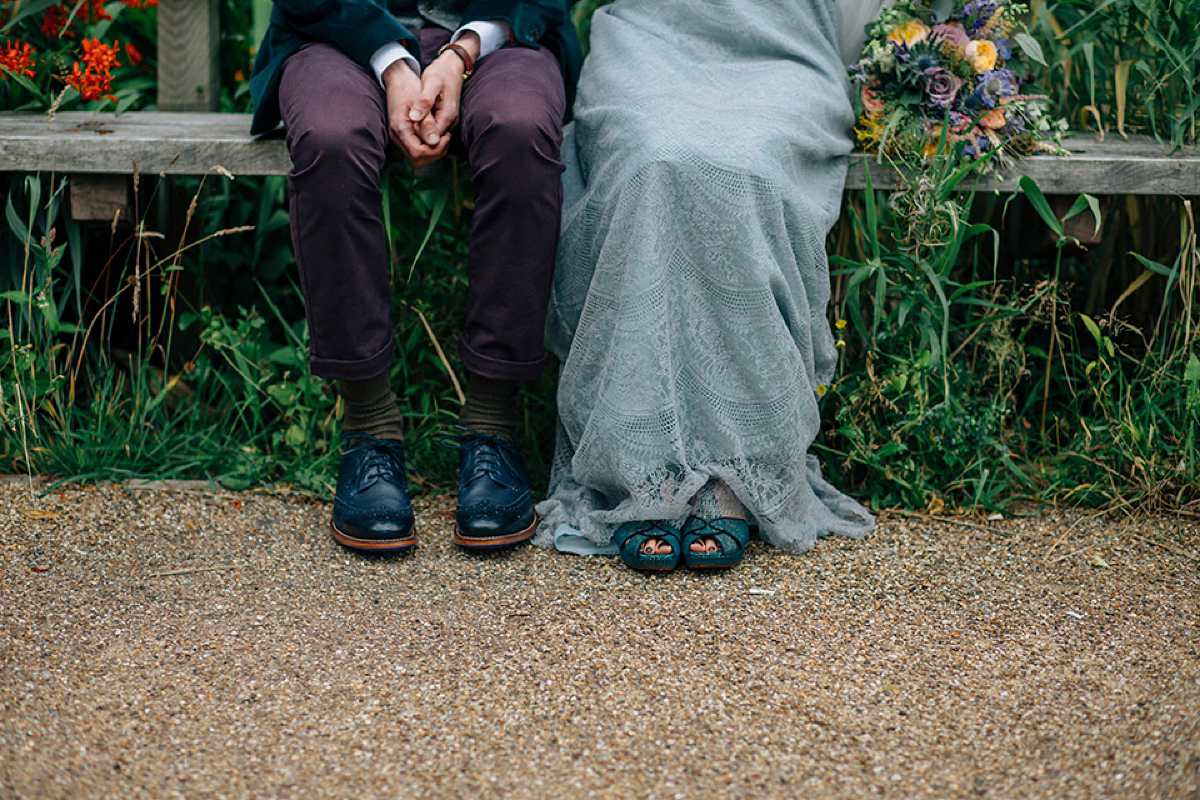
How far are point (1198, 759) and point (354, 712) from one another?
43.4 inches

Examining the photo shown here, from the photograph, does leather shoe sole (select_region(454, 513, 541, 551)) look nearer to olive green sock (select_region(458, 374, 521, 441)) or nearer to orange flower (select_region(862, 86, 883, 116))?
olive green sock (select_region(458, 374, 521, 441))

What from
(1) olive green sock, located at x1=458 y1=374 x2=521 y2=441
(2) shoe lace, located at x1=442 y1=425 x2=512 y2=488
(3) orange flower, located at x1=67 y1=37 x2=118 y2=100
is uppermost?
(3) orange flower, located at x1=67 y1=37 x2=118 y2=100

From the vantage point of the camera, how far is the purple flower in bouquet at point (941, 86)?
2201 millimetres

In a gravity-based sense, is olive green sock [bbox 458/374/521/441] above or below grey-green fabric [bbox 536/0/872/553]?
below

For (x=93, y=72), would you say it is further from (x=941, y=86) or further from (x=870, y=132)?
(x=941, y=86)

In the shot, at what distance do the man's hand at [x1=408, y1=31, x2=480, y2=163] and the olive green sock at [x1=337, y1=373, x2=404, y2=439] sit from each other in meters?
→ 0.47

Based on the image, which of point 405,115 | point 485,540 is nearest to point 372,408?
point 485,540

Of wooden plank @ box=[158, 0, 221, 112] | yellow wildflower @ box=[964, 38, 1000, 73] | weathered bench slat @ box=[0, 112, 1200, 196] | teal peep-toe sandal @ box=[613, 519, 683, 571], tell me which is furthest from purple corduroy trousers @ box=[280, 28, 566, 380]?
yellow wildflower @ box=[964, 38, 1000, 73]

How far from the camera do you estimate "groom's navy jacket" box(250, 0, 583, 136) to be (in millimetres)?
2132

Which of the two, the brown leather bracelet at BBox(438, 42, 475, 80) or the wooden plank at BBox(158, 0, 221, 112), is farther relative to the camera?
the wooden plank at BBox(158, 0, 221, 112)

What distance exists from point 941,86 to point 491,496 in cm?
123

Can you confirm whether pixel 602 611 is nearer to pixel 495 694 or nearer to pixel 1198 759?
pixel 495 694

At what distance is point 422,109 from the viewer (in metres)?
2.08

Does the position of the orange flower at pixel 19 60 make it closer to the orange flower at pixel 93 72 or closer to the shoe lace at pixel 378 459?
the orange flower at pixel 93 72
